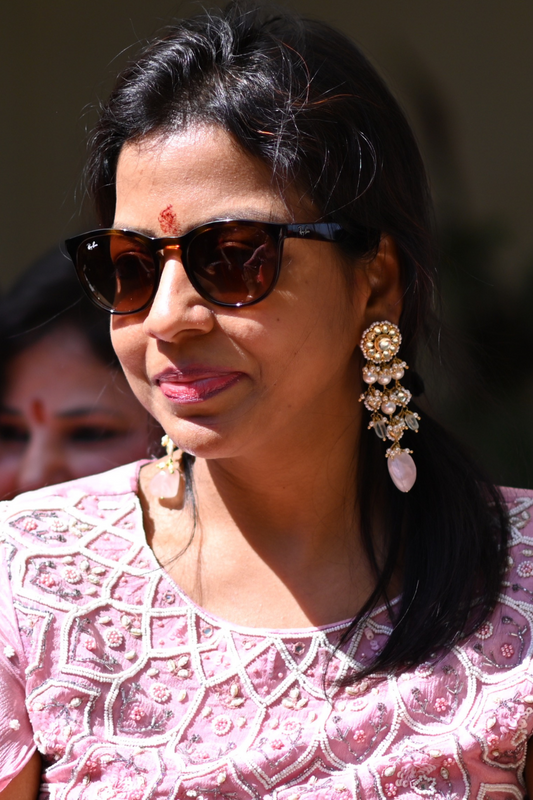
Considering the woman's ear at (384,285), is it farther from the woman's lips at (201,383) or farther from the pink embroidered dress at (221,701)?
the pink embroidered dress at (221,701)

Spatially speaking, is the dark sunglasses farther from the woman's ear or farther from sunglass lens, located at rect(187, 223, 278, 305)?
the woman's ear

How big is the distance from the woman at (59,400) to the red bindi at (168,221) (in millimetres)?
1496

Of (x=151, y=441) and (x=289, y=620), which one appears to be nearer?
(x=289, y=620)

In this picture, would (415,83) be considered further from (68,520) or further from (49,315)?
(68,520)

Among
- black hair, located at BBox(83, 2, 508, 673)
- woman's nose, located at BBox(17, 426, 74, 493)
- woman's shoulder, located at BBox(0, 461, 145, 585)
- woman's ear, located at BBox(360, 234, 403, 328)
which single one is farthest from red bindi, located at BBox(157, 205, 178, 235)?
woman's nose, located at BBox(17, 426, 74, 493)

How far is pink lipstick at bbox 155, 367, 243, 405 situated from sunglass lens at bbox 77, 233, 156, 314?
0.54 ft

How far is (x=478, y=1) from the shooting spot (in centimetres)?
312

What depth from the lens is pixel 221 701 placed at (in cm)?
171

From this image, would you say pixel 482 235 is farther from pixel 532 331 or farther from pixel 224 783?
pixel 224 783

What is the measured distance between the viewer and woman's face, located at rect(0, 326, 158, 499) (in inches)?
121

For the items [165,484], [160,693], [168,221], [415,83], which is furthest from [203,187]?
[415,83]

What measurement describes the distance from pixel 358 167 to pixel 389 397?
0.49m

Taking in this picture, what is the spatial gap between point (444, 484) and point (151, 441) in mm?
844

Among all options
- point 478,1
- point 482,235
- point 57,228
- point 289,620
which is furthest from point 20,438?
point 478,1
